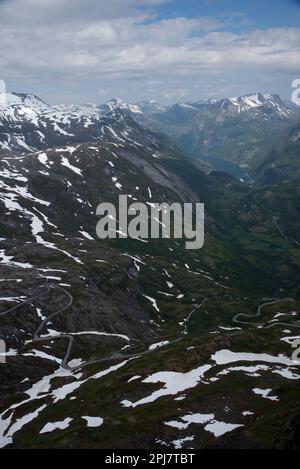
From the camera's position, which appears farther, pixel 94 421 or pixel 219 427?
pixel 94 421

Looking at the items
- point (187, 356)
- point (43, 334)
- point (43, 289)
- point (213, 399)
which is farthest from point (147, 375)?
point (43, 289)

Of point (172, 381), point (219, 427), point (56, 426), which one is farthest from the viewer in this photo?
point (172, 381)

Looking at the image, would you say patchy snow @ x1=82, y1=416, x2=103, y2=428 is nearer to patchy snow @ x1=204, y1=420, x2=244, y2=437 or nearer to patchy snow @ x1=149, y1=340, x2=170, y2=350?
patchy snow @ x1=204, y1=420, x2=244, y2=437

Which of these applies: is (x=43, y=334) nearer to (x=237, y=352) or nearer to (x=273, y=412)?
(x=237, y=352)

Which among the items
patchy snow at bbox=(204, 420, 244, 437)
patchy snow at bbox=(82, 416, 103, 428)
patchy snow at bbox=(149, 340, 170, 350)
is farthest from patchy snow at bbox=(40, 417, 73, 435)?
patchy snow at bbox=(149, 340, 170, 350)

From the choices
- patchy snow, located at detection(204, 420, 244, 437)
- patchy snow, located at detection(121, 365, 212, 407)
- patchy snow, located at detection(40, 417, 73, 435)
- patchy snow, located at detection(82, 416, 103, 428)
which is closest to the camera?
patchy snow, located at detection(204, 420, 244, 437)

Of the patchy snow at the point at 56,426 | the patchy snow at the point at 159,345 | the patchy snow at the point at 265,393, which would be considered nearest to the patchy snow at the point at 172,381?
the patchy snow at the point at 56,426

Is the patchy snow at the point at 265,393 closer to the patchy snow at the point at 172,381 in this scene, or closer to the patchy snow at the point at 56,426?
the patchy snow at the point at 172,381

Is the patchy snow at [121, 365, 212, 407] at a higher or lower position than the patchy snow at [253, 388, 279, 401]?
lower

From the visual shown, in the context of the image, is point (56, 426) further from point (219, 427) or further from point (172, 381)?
point (219, 427)

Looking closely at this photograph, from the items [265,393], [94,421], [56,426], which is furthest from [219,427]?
[56,426]

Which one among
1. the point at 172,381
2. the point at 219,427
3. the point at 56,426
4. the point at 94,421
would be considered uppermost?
the point at 219,427
